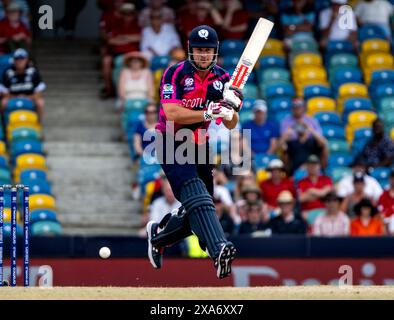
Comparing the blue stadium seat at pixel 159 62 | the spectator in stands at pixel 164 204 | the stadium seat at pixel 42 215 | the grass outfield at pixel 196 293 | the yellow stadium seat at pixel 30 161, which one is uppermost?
the blue stadium seat at pixel 159 62

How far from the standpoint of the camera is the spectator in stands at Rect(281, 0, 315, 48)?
63.9 ft

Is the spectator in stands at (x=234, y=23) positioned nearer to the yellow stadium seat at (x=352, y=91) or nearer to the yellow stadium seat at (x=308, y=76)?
the yellow stadium seat at (x=308, y=76)

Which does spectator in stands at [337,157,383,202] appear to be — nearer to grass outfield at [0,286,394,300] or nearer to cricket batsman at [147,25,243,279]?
grass outfield at [0,286,394,300]

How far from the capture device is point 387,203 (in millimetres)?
16344

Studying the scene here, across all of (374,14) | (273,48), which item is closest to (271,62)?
(273,48)

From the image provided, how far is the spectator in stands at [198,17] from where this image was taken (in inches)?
737

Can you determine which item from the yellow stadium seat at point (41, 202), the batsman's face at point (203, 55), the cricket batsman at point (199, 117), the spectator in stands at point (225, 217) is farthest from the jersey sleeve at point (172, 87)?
the yellow stadium seat at point (41, 202)

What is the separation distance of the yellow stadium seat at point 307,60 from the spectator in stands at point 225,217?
3.92 metres

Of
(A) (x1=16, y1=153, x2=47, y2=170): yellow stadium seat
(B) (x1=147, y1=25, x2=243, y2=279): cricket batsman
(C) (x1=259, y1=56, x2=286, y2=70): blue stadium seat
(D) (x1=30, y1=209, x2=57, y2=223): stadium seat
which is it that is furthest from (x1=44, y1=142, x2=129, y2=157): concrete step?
(B) (x1=147, y1=25, x2=243, y2=279): cricket batsman

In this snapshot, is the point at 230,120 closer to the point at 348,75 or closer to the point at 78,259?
the point at 78,259

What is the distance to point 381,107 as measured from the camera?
61.0ft

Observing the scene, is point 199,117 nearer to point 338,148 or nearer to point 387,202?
point 387,202

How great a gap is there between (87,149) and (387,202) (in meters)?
4.17

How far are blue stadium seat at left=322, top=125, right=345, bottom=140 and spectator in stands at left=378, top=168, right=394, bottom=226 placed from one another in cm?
157
